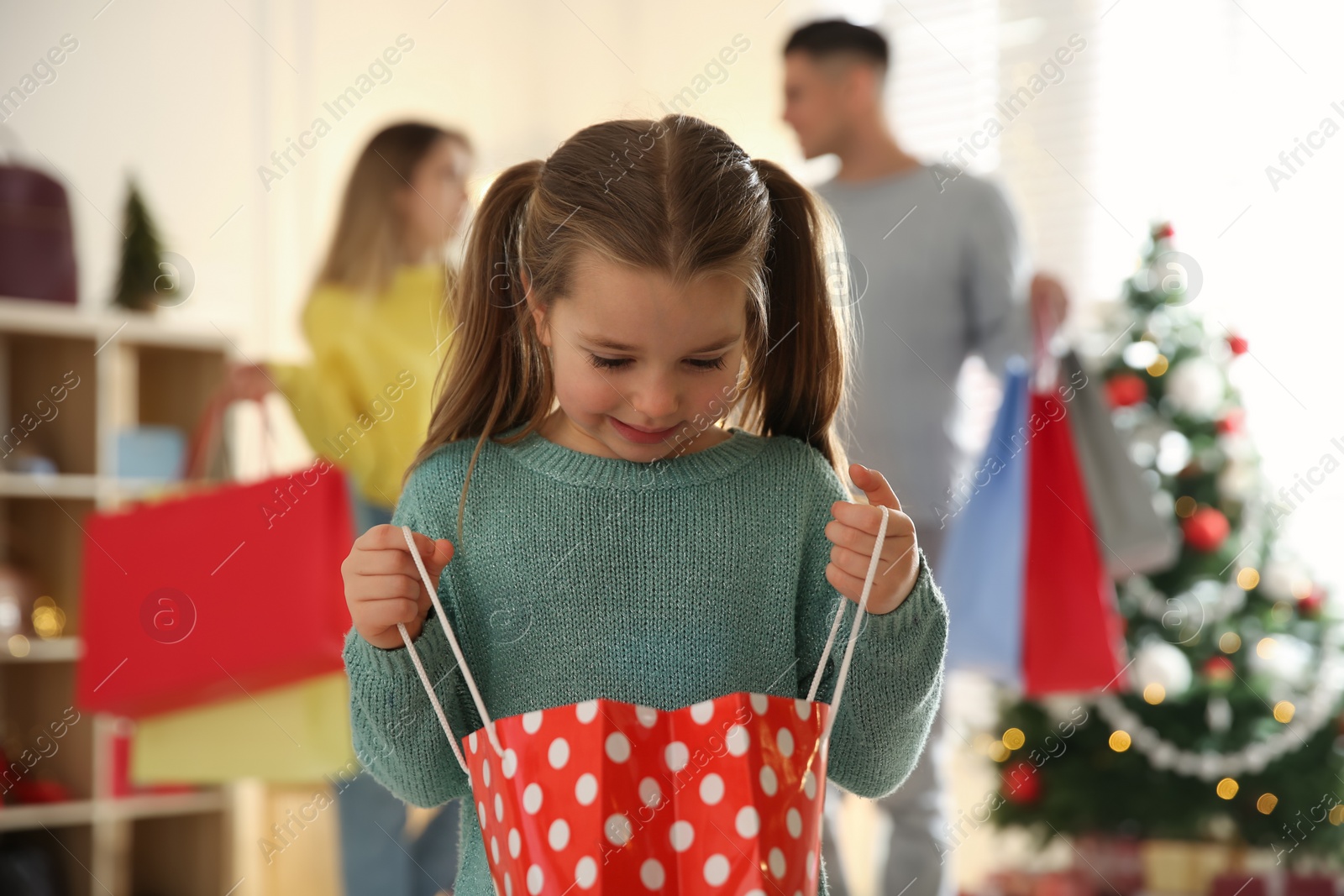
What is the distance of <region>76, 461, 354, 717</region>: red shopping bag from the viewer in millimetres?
1818

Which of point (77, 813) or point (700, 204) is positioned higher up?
point (700, 204)

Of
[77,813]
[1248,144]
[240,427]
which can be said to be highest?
[1248,144]

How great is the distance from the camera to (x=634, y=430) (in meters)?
0.91

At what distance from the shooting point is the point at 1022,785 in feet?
9.36

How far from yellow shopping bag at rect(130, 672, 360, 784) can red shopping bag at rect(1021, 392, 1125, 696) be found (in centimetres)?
108

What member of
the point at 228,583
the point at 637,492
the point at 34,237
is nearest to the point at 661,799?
the point at 637,492

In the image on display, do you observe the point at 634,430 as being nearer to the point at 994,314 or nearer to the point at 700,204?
the point at 700,204

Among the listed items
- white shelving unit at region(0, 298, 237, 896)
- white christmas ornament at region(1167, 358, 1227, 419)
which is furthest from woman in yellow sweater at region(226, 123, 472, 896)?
white christmas ornament at region(1167, 358, 1227, 419)

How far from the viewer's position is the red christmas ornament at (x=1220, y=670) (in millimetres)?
2709

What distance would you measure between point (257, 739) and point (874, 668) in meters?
1.34

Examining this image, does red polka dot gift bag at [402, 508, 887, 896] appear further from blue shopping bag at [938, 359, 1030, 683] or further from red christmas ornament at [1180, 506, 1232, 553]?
red christmas ornament at [1180, 506, 1232, 553]

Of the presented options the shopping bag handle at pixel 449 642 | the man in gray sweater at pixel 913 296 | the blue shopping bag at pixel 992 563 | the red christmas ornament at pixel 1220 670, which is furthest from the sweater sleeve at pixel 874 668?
the red christmas ornament at pixel 1220 670

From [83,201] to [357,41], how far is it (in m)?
0.89

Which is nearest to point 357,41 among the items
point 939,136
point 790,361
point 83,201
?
point 83,201
